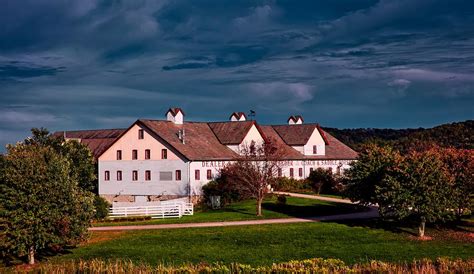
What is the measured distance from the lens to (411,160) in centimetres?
4269

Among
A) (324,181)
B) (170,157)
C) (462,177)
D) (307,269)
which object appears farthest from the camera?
(324,181)

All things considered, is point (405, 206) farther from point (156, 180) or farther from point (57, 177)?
point (156, 180)

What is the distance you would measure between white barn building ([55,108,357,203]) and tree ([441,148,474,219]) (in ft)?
83.2

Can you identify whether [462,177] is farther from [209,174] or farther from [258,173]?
[209,174]

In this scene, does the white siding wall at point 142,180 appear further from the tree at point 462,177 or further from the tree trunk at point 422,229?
the tree trunk at point 422,229

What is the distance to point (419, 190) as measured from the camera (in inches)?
1630

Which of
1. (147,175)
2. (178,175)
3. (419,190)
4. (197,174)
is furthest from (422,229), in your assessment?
(147,175)

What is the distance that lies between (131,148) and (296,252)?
116 ft

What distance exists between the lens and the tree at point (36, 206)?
112 feet

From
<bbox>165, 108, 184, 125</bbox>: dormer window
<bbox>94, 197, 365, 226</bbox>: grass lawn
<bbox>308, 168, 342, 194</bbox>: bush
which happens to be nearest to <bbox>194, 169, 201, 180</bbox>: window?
→ <bbox>94, 197, 365, 226</bbox>: grass lawn

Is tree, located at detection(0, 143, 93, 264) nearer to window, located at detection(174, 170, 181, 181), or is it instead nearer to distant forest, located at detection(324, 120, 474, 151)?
window, located at detection(174, 170, 181, 181)

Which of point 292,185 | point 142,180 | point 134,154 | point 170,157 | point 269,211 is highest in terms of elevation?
point 134,154

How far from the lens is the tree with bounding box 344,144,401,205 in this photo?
152 ft

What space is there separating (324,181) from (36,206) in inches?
1765
